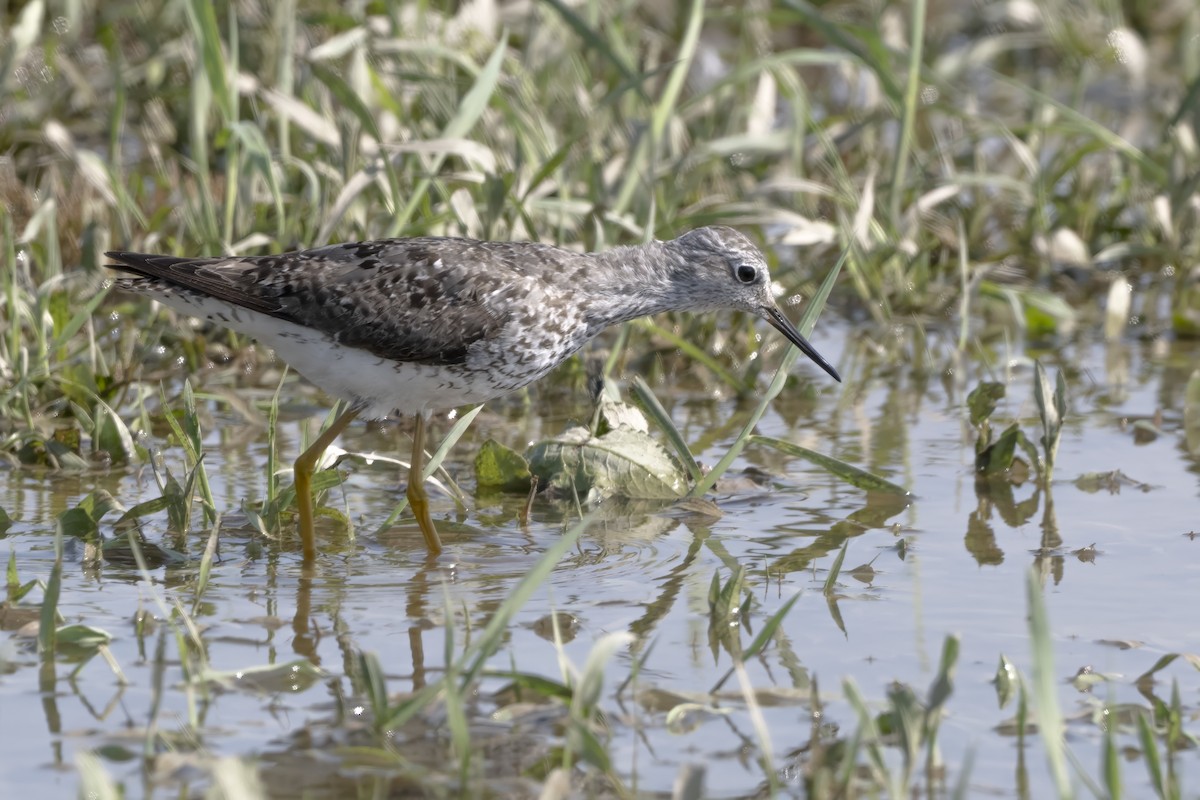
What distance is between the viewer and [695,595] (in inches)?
255

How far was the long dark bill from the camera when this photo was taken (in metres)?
7.84

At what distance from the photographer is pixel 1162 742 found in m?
5.13

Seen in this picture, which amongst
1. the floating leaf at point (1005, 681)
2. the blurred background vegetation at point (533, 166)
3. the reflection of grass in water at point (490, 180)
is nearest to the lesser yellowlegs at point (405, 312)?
the reflection of grass in water at point (490, 180)

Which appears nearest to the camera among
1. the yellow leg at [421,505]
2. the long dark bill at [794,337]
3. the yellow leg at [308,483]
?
the yellow leg at [308,483]

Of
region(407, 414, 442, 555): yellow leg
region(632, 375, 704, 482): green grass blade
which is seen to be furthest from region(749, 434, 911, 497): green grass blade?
region(407, 414, 442, 555): yellow leg

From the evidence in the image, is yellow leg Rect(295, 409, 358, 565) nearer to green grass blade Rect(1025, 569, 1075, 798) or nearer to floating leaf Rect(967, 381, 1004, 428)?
floating leaf Rect(967, 381, 1004, 428)

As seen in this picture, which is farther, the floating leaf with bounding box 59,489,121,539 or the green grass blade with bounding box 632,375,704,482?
the green grass blade with bounding box 632,375,704,482

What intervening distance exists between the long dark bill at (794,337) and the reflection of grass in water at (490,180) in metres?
0.62

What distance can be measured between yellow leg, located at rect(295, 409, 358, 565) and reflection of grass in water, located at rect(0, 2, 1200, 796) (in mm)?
143

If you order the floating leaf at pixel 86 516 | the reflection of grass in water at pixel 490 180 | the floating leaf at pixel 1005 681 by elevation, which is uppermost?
the reflection of grass in water at pixel 490 180

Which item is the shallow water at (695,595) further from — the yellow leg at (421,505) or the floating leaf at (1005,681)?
the yellow leg at (421,505)

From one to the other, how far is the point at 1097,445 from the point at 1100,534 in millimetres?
1447

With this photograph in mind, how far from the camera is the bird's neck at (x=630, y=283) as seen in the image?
752 cm

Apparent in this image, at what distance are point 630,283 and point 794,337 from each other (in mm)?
869
